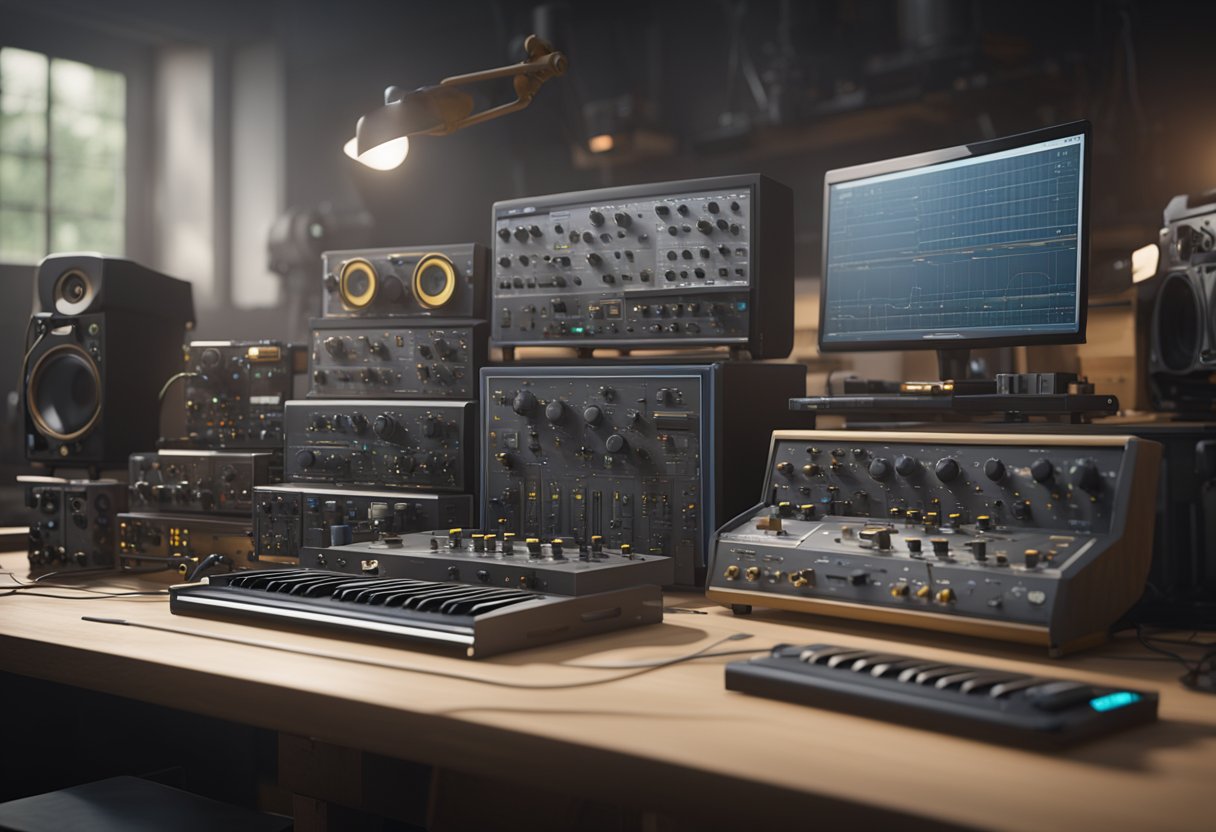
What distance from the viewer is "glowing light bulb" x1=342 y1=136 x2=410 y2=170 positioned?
243 cm

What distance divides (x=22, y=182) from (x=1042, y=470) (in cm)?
701

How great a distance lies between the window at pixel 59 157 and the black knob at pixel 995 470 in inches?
266

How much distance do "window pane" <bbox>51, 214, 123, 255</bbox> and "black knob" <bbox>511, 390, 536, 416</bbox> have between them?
5.99m

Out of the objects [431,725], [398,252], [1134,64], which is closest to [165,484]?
[398,252]

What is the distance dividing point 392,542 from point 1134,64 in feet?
13.6

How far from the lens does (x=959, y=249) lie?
196 centimetres

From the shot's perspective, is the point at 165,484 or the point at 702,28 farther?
the point at 702,28

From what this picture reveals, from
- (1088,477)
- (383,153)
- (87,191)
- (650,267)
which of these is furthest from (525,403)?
(87,191)

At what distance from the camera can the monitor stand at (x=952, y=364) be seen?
2.05m

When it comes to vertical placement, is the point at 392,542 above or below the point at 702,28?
below

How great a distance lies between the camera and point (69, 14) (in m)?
7.09

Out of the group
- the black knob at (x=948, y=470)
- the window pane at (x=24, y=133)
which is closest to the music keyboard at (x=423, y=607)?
the black knob at (x=948, y=470)

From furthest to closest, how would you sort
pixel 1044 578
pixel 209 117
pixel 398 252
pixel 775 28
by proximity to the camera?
1. pixel 209 117
2. pixel 775 28
3. pixel 398 252
4. pixel 1044 578

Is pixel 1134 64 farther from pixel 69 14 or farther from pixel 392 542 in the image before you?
pixel 69 14
